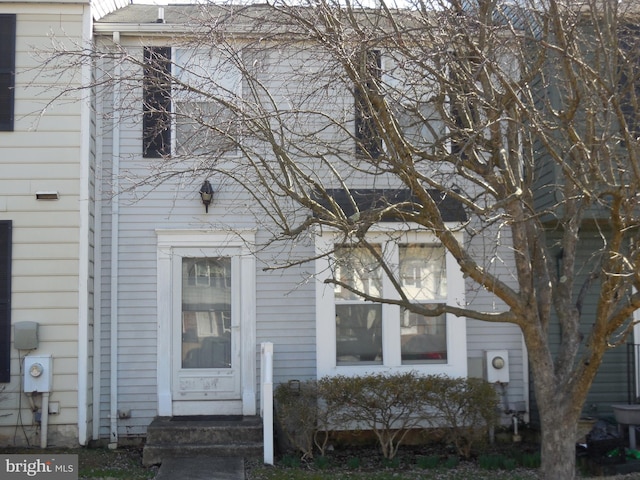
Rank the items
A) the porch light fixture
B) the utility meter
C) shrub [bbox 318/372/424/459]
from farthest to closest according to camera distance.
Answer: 1. the utility meter
2. the porch light fixture
3. shrub [bbox 318/372/424/459]

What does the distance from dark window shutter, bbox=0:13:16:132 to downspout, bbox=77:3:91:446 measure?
0.83 meters

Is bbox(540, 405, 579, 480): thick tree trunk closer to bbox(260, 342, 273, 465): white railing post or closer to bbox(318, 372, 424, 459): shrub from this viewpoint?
bbox(318, 372, 424, 459): shrub

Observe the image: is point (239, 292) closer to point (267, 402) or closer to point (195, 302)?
point (195, 302)

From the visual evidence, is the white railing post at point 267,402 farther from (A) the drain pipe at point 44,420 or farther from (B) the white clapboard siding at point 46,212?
(A) the drain pipe at point 44,420

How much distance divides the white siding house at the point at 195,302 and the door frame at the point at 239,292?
0.5 inches

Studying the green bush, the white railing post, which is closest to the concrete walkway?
the white railing post

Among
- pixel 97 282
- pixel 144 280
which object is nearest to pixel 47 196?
pixel 97 282

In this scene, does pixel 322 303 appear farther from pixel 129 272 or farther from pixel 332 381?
pixel 129 272

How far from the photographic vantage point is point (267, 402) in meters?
8.75

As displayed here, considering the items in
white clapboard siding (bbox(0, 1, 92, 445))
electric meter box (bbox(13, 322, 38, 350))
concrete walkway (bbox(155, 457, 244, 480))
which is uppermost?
white clapboard siding (bbox(0, 1, 92, 445))

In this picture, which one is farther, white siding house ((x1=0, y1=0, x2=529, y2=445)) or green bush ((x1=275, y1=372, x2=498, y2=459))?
white siding house ((x1=0, y1=0, x2=529, y2=445))

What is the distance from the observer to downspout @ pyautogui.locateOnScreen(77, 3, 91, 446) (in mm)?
9227

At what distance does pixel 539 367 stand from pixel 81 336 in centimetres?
539

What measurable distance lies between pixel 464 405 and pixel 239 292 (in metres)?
3.16
